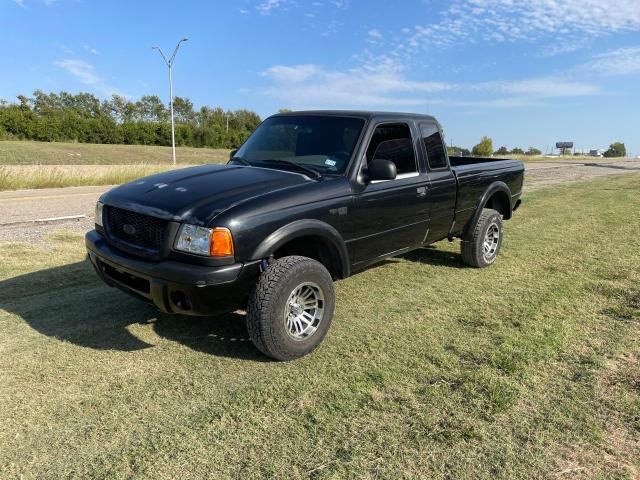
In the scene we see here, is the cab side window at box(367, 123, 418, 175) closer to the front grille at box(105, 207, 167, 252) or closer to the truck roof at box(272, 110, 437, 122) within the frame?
the truck roof at box(272, 110, 437, 122)

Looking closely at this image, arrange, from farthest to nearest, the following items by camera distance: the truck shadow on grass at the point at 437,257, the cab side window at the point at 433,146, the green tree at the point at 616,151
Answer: the green tree at the point at 616,151 → the truck shadow on grass at the point at 437,257 → the cab side window at the point at 433,146

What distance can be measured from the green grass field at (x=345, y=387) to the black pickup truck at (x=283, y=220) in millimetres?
485

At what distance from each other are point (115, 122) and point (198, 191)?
252ft

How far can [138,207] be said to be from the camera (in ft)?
11.6

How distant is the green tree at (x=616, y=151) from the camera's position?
392 feet

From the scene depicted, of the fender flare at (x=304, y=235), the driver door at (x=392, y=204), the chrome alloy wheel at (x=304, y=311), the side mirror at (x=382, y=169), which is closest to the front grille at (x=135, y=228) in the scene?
the fender flare at (x=304, y=235)

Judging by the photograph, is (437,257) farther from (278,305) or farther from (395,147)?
(278,305)

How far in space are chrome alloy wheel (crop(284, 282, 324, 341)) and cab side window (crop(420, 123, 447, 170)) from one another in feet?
7.30

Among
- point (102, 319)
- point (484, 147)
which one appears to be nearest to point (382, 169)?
point (102, 319)

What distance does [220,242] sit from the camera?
3203 millimetres

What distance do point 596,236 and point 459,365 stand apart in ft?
19.1

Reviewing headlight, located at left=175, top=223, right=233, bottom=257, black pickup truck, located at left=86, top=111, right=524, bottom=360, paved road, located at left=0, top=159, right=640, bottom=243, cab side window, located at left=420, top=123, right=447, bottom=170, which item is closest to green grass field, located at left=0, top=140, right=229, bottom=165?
paved road, located at left=0, top=159, right=640, bottom=243

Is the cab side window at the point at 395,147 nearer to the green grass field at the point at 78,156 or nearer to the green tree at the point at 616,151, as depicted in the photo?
the green grass field at the point at 78,156

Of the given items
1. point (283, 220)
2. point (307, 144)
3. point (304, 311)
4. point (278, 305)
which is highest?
point (307, 144)
